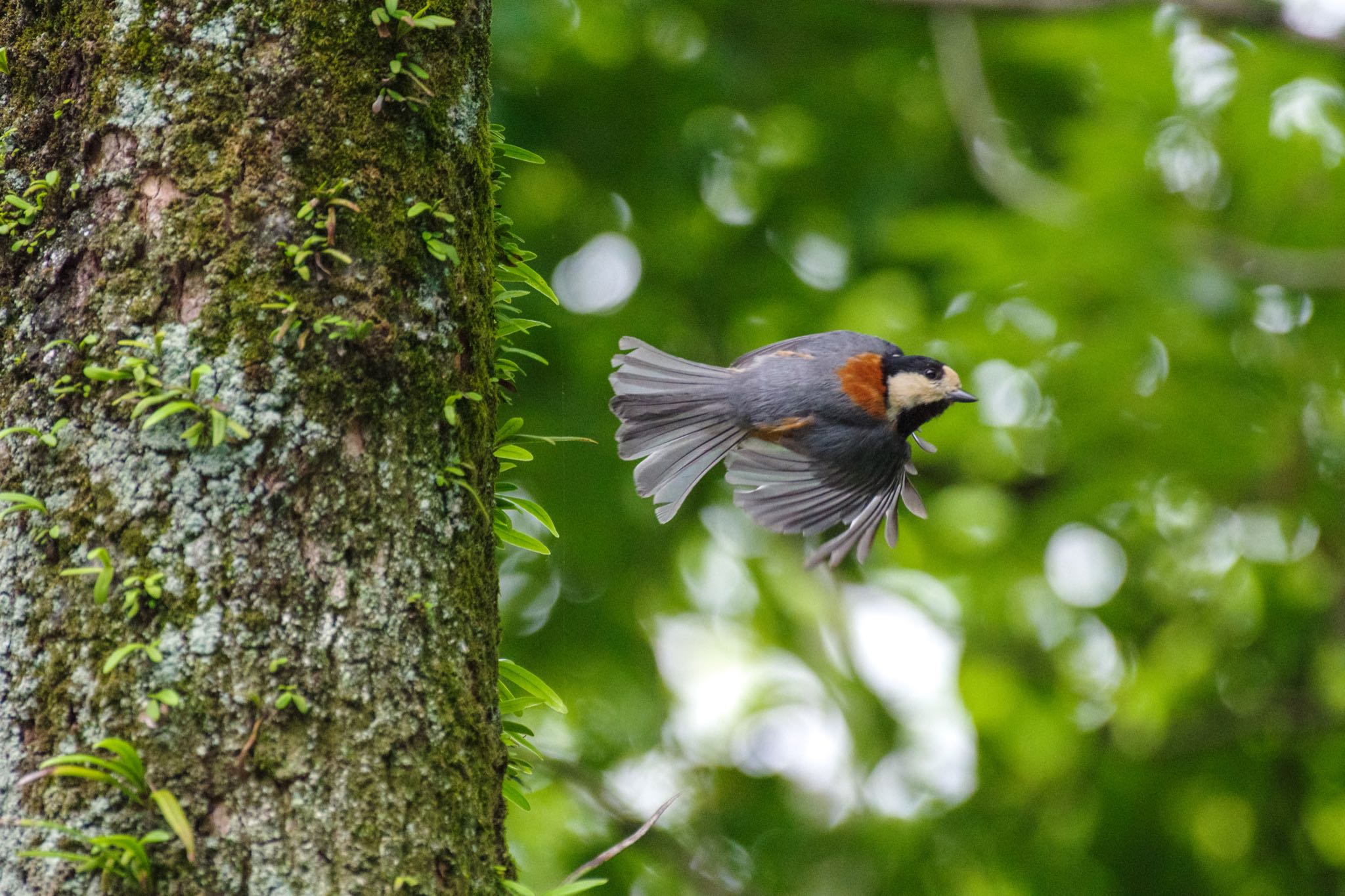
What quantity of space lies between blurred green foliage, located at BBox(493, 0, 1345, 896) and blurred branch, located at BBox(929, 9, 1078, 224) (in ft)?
0.07

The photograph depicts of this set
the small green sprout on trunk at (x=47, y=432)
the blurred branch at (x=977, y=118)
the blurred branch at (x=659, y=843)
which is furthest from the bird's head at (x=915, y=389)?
the blurred branch at (x=659, y=843)

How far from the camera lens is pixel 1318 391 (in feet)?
19.0

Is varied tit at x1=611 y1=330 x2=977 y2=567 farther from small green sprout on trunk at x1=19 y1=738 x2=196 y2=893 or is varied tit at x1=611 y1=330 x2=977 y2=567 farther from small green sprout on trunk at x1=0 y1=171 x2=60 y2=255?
small green sprout on trunk at x1=19 y1=738 x2=196 y2=893

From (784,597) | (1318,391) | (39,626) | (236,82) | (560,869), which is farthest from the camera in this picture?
(784,597)

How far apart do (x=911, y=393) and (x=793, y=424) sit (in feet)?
0.99

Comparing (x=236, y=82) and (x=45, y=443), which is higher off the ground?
(x=236, y=82)

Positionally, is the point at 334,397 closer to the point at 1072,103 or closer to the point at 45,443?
the point at 45,443

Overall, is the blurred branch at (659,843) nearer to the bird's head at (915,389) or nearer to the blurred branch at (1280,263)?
the bird's head at (915,389)

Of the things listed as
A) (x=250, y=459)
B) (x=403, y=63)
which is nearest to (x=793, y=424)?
(x=403, y=63)

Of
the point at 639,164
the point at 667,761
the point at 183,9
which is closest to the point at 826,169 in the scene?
the point at 639,164

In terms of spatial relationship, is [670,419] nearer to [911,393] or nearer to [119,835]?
[911,393]

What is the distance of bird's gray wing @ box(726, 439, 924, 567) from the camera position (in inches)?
115

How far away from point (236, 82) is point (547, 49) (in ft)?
12.7

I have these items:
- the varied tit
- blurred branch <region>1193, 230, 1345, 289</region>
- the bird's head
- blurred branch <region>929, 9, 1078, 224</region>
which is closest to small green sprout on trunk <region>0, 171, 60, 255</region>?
the varied tit
